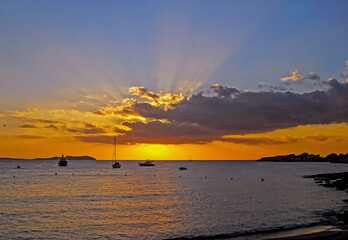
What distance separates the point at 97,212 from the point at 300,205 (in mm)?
34936

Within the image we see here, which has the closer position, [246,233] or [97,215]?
[246,233]

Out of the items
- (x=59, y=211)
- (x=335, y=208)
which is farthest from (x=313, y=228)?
(x=59, y=211)

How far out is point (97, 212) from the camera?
4872cm

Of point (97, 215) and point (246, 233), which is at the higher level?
point (97, 215)

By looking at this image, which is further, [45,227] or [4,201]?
Answer: [4,201]

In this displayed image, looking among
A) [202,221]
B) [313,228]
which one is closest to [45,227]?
[202,221]

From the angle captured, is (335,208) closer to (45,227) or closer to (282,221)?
(282,221)

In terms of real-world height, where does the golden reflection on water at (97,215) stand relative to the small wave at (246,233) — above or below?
above

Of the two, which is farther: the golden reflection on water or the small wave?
the golden reflection on water

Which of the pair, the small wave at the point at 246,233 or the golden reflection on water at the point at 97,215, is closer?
the small wave at the point at 246,233

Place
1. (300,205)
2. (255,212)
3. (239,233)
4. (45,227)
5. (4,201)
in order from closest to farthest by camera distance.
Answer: (239,233), (45,227), (255,212), (300,205), (4,201)

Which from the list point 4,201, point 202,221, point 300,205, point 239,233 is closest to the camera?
point 239,233

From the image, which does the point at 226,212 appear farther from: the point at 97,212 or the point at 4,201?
the point at 4,201

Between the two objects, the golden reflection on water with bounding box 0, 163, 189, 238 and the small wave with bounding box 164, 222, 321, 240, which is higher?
the golden reflection on water with bounding box 0, 163, 189, 238
